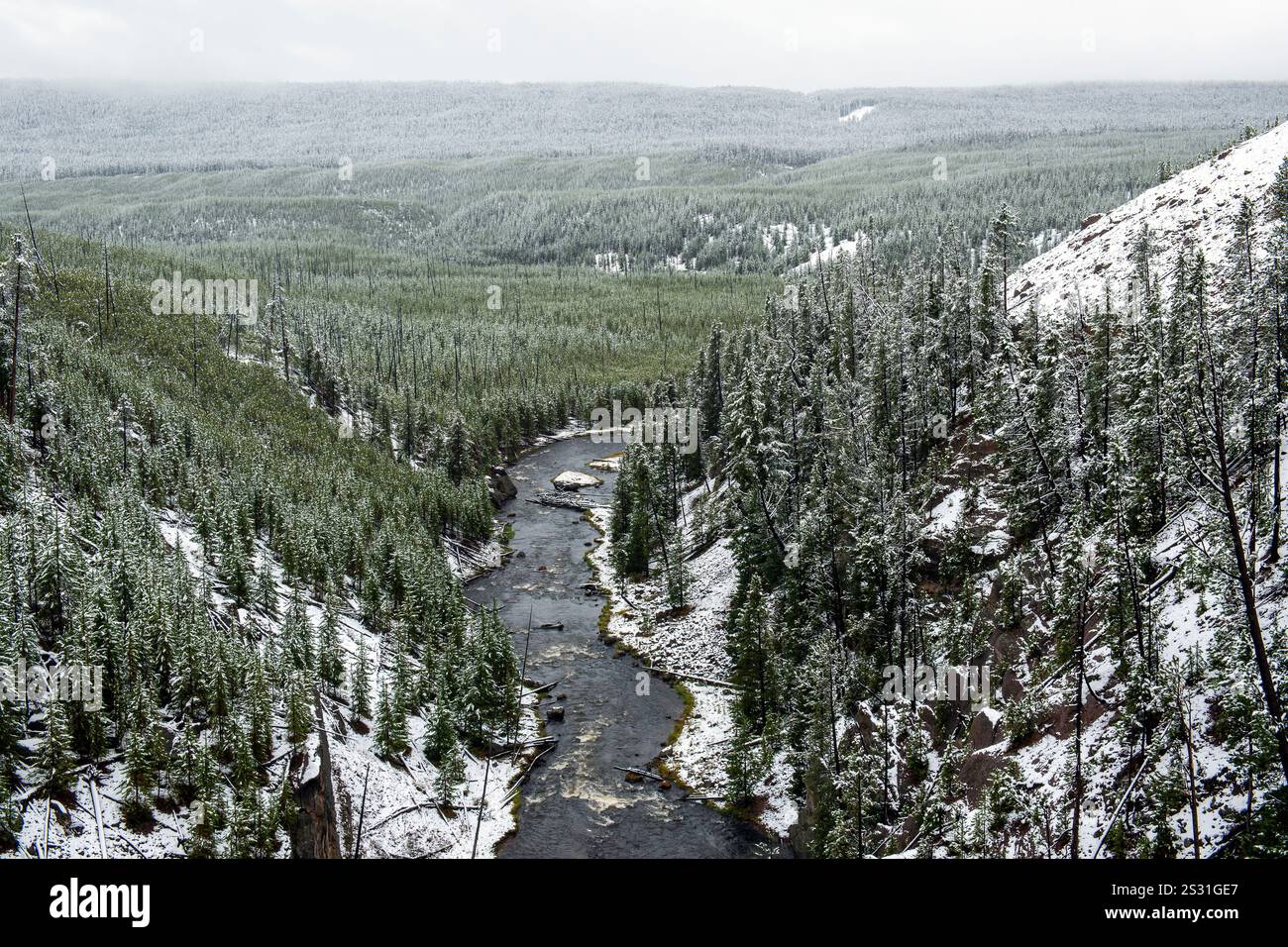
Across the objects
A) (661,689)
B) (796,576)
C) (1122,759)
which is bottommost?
(661,689)

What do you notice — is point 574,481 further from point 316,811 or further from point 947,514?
point 316,811

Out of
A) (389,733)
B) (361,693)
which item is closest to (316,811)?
(389,733)

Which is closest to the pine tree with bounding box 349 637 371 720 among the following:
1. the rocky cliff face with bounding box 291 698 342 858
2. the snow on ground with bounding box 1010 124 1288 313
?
the rocky cliff face with bounding box 291 698 342 858

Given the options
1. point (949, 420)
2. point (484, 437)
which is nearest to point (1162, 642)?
point (949, 420)

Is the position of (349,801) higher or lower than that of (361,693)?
lower

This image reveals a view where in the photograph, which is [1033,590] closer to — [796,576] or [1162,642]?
[1162,642]

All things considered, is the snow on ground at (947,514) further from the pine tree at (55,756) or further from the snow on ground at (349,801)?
the pine tree at (55,756)
